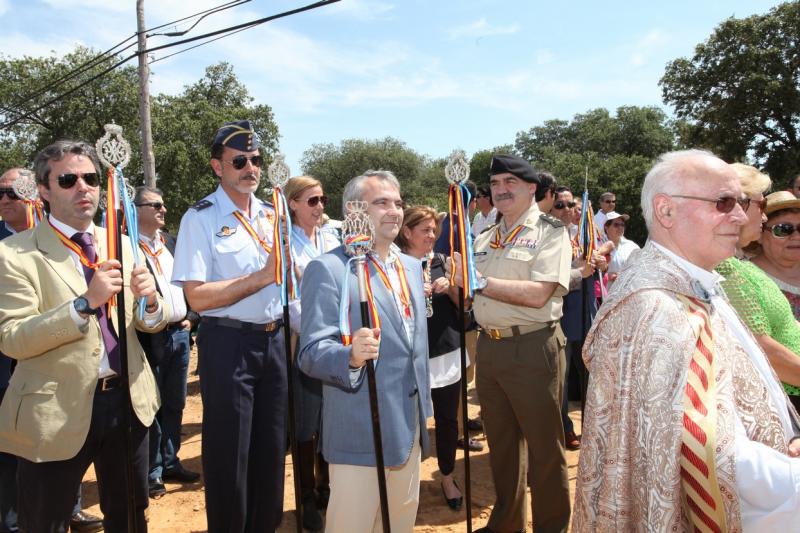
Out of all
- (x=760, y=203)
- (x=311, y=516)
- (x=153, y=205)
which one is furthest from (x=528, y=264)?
(x=153, y=205)

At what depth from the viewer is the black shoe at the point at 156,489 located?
4754mm

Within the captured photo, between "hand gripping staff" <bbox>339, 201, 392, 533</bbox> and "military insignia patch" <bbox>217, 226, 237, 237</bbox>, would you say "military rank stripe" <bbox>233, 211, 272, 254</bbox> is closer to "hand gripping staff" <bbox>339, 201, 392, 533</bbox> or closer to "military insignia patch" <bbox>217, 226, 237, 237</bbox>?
"military insignia patch" <bbox>217, 226, 237, 237</bbox>

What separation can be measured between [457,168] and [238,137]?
129 centimetres

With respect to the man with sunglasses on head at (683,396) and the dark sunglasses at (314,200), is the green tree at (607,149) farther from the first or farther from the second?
the man with sunglasses on head at (683,396)

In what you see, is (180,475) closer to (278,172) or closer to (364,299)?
(278,172)

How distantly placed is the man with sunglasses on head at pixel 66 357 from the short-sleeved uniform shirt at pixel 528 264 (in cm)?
211

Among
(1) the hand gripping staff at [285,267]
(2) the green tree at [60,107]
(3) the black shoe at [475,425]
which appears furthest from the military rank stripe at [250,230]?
(2) the green tree at [60,107]

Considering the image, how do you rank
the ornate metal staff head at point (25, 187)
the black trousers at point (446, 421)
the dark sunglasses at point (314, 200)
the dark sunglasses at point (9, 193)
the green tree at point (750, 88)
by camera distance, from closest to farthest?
the ornate metal staff head at point (25, 187)
the dark sunglasses at point (9, 193)
the black trousers at point (446, 421)
the dark sunglasses at point (314, 200)
the green tree at point (750, 88)

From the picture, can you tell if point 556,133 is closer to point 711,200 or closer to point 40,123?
point 40,123

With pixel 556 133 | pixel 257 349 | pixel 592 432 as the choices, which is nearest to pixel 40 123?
pixel 257 349

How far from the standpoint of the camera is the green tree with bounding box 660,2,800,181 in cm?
2722

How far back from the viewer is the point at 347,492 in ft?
8.71

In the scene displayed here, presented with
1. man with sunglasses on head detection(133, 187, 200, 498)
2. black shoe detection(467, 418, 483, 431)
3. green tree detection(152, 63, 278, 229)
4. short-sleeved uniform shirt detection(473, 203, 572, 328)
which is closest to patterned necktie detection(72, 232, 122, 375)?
man with sunglasses on head detection(133, 187, 200, 498)

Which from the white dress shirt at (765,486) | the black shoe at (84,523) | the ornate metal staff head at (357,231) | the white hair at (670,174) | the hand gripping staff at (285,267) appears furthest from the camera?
the black shoe at (84,523)
